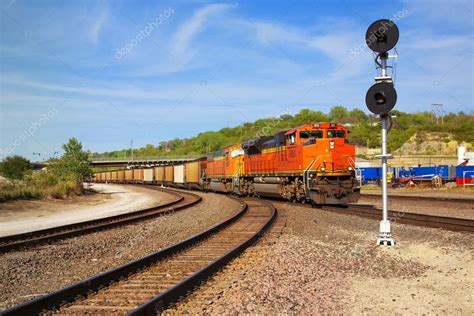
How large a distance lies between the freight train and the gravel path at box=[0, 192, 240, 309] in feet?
21.3

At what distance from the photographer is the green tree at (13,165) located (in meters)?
54.2

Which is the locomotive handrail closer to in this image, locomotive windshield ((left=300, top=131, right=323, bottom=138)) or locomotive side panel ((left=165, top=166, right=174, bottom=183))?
locomotive windshield ((left=300, top=131, right=323, bottom=138))

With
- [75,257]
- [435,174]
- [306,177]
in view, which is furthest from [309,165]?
[435,174]

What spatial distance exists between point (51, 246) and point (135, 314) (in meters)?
7.34

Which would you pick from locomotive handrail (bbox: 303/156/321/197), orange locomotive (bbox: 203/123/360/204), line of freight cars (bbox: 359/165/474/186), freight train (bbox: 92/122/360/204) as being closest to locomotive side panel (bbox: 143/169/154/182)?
line of freight cars (bbox: 359/165/474/186)

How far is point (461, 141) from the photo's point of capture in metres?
91.2

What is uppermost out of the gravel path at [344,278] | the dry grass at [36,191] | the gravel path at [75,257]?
the dry grass at [36,191]

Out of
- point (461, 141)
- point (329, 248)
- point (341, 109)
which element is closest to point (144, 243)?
point (329, 248)

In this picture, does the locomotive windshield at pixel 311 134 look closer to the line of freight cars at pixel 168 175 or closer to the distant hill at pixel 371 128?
the line of freight cars at pixel 168 175

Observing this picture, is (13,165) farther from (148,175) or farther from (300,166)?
(300,166)

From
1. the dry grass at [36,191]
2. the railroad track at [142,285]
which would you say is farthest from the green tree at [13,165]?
the railroad track at [142,285]

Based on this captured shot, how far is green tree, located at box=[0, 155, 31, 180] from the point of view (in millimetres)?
54250

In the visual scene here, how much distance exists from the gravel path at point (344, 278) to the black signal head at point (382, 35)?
4.41 metres

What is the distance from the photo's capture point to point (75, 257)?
9695 mm
